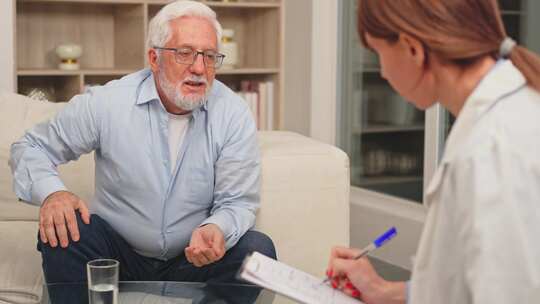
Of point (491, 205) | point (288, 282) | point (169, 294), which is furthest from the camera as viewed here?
point (169, 294)

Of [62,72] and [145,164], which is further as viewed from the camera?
[62,72]

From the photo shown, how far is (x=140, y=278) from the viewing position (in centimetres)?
218

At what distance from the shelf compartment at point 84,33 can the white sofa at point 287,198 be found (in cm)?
135

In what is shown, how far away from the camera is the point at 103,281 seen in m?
1.59

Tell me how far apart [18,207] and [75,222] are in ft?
1.68

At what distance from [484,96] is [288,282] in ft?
1.48

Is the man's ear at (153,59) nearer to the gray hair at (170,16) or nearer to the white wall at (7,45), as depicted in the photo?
the gray hair at (170,16)

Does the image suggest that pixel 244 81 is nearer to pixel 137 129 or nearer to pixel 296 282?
pixel 137 129

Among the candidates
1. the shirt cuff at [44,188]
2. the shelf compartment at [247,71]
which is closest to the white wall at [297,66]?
the shelf compartment at [247,71]

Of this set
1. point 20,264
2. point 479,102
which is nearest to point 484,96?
point 479,102

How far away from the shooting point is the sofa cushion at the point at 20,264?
1945 mm

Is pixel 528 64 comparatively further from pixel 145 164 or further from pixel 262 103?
pixel 262 103

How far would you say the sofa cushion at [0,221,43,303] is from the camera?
195cm

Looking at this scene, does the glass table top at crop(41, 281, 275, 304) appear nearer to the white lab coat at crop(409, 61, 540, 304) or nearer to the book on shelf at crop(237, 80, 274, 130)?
the white lab coat at crop(409, 61, 540, 304)
